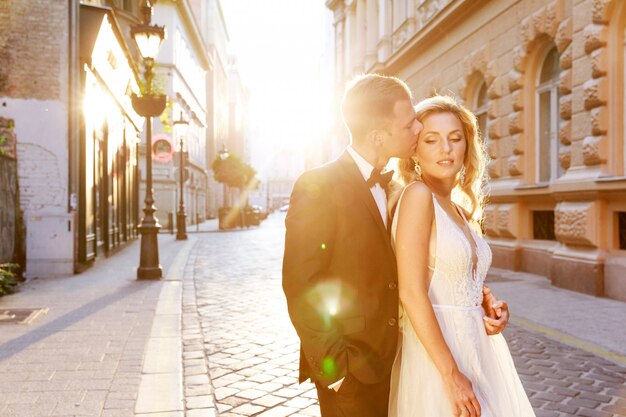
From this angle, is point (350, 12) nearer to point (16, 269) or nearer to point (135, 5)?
point (135, 5)

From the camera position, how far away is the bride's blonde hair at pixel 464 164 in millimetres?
2334

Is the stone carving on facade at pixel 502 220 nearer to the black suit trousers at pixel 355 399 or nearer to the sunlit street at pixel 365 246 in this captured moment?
the sunlit street at pixel 365 246

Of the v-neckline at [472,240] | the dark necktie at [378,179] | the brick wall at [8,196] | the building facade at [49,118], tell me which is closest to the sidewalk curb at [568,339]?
the v-neckline at [472,240]

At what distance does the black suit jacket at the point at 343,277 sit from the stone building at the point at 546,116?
747cm

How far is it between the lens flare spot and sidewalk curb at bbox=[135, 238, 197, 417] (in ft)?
7.60

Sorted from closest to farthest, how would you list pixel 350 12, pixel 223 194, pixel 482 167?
pixel 482 167 → pixel 350 12 → pixel 223 194

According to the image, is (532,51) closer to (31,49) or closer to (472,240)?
(31,49)

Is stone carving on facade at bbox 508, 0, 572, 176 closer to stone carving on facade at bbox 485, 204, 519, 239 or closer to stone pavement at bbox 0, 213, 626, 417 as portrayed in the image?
stone carving on facade at bbox 485, 204, 519, 239

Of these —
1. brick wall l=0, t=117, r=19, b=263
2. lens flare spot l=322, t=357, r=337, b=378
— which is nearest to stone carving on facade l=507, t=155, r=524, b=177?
brick wall l=0, t=117, r=19, b=263

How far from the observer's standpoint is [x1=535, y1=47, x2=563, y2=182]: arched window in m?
11.3

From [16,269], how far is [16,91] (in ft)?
10.7

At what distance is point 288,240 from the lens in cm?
216

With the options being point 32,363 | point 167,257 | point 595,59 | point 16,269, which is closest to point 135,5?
point 167,257

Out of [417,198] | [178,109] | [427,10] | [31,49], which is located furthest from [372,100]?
[178,109]
